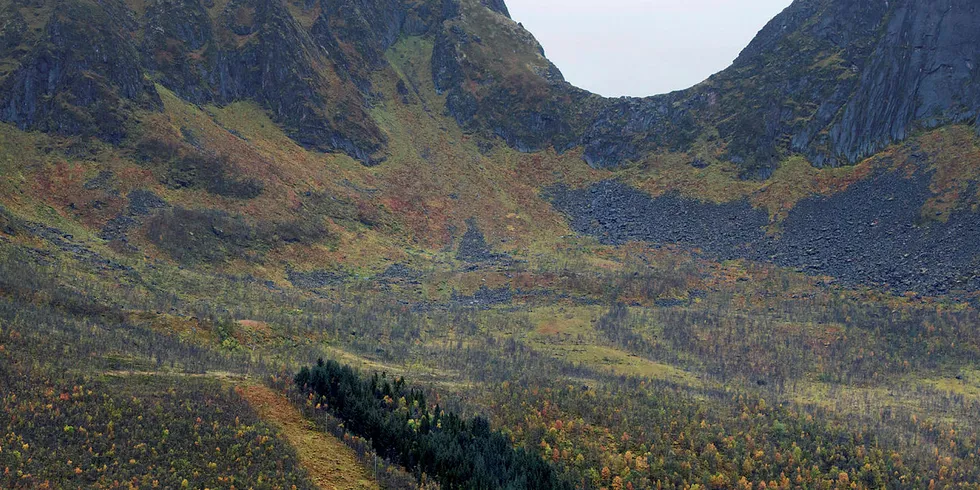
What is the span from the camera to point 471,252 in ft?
302

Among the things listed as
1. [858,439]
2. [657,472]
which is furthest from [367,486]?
[858,439]

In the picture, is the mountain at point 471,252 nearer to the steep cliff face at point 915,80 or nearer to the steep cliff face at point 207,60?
the steep cliff face at point 915,80

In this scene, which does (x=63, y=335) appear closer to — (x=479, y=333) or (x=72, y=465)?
(x=72, y=465)

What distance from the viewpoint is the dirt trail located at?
31.3 meters

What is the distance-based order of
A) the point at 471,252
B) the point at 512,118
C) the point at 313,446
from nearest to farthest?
the point at 313,446 → the point at 471,252 → the point at 512,118

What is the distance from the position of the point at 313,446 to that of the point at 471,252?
196 feet

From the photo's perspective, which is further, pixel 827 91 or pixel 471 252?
pixel 827 91

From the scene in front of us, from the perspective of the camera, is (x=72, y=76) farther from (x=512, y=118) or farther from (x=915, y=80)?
(x=915, y=80)

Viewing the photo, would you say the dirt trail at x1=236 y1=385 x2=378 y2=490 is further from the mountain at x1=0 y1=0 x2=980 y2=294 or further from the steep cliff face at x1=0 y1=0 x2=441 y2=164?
the steep cliff face at x1=0 y1=0 x2=441 y2=164

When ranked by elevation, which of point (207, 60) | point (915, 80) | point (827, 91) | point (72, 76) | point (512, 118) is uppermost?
point (827, 91)

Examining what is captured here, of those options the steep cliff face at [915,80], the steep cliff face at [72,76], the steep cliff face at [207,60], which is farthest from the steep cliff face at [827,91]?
the steep cliff face at [72,76]

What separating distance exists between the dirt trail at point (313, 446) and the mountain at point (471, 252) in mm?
210

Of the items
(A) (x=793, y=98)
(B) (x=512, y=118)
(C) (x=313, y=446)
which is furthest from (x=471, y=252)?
(A) (x=793, y=98)

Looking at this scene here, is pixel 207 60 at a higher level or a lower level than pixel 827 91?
lower
